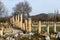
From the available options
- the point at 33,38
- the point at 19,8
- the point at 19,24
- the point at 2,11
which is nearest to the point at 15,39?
the point at 33,38

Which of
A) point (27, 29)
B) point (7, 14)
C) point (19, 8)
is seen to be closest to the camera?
point (27, 29)

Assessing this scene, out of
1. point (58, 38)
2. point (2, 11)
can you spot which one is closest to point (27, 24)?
point (58, 38)

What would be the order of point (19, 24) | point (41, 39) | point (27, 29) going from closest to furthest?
point (41, 39)
point (27, 29)
point (19, 24)

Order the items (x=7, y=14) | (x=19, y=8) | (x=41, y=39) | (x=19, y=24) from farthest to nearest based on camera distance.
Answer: (x=19, y=8)
(x=7, y=14)
(x=19, y=24)
(x=41, y=39)

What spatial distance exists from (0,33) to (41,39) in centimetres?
362

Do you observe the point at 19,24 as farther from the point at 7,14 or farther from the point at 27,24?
the point at 7,14

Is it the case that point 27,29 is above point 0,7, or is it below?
below

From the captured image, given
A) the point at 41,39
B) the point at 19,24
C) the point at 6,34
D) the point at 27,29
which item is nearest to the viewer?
the point at 41,39

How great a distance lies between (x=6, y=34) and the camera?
49.7 feet

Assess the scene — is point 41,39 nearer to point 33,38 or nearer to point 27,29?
point 33,38

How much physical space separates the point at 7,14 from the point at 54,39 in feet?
89.2

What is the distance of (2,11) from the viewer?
42281 millimetres

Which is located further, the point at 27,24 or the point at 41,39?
the point at 27,24

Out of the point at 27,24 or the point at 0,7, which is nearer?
the point at 27,24
